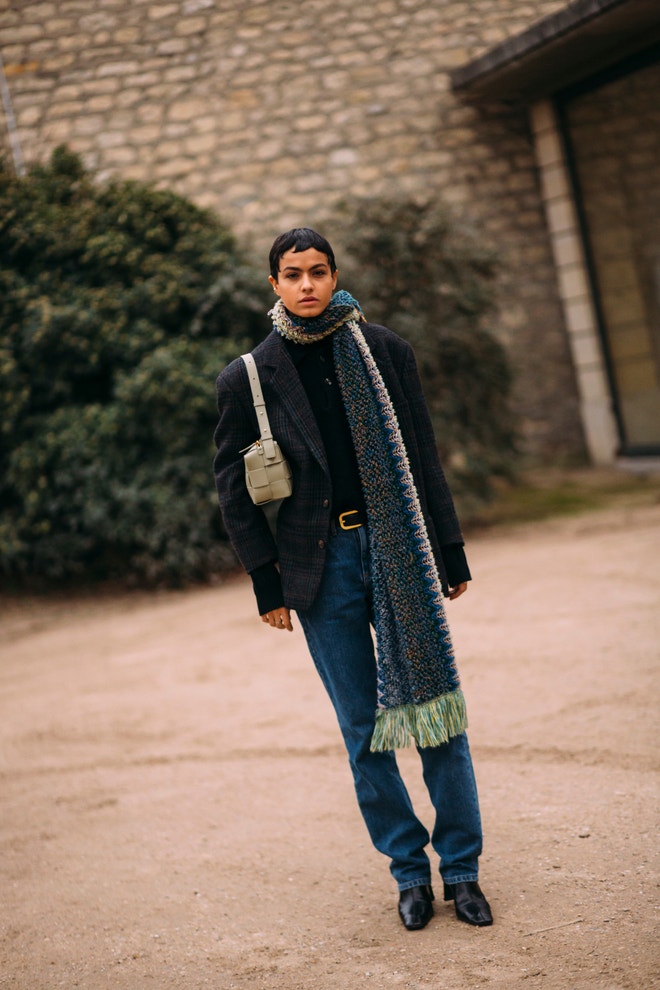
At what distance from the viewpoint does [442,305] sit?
7809 mm

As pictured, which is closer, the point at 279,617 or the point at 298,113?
the point at 279,617

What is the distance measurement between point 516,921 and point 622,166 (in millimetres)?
8250

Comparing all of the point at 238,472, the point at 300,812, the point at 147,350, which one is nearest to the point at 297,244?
the point at 238,472

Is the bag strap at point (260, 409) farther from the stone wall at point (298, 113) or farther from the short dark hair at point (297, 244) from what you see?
the stone wall at point (298, 113)

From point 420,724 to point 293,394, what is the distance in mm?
855

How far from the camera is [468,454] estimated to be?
7.69 metres

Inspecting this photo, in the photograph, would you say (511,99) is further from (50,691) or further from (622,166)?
(50,691)

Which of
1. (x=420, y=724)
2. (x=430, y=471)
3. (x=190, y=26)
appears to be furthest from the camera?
(x=190, y=26)

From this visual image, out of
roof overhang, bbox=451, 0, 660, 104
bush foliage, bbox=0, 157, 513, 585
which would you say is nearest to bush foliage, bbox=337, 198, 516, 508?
bush foliage, bbox=0, 157, 513, 585

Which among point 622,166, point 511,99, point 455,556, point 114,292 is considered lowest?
point 455,556

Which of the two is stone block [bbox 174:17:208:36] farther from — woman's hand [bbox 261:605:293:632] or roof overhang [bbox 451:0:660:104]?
woman's hand [bbox 261:605:293:632]

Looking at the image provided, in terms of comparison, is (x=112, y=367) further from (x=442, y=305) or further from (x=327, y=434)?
(x=327, y=434)

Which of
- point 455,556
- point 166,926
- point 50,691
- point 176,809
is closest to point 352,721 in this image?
point 455,556

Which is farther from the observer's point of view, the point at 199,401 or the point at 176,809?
the point at 199,401
